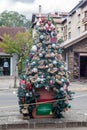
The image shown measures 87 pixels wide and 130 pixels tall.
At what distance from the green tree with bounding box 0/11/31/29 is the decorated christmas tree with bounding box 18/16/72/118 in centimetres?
9207

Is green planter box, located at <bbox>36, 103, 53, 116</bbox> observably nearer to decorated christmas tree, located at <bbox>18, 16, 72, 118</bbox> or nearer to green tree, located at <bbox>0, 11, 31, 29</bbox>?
decorated christmas tree, located at <bbox>18, 16, 72, 118</bbox>

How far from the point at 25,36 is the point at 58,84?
1761 centimetres

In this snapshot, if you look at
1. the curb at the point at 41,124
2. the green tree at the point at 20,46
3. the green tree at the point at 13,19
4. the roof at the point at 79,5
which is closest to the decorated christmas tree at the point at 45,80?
the curb at the point at 41,124

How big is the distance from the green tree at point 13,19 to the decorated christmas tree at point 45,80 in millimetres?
92065

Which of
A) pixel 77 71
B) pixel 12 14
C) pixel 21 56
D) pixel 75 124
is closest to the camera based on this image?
pixel 75 124

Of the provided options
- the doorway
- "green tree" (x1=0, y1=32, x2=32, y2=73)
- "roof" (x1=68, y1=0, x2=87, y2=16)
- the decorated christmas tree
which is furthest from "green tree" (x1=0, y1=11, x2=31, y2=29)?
the decorated christmas tree

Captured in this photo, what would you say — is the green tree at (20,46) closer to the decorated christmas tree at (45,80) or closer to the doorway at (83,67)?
the doorway at (83,67)

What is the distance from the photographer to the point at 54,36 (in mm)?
8922

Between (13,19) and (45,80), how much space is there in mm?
98316

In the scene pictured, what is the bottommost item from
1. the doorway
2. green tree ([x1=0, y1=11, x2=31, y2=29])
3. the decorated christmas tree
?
the doorway

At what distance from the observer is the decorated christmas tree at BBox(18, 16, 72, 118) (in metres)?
8.60

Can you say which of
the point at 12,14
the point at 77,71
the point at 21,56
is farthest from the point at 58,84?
the point at 12,14

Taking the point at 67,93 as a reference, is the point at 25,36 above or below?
above

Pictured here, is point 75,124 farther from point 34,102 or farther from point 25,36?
point 25,36
